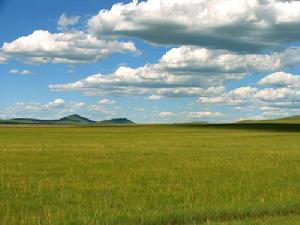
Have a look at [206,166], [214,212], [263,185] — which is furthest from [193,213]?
[206,166]

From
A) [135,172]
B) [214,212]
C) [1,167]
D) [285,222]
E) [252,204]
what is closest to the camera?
[285,222]

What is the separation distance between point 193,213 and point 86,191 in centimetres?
593

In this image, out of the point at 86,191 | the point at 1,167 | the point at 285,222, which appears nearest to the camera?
the point at 285,222

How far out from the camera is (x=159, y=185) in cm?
2184

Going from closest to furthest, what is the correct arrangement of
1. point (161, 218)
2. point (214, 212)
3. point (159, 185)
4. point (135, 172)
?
point (161, 218), point (214, 212), point (159, 185), point (135, 172)

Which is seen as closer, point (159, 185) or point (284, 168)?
point (159, 185)

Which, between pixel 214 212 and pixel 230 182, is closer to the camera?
pixel 214 212

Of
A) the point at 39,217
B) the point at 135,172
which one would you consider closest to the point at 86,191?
the point at 39,217

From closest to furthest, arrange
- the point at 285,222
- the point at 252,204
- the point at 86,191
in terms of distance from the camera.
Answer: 1. the point at 285,222
2. the point at 252,204
3. the point at 86,191

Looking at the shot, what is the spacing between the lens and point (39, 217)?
1470 centimetres

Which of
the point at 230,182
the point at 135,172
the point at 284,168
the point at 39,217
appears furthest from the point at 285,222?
the point at 284,168

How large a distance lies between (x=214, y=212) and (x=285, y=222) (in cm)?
252

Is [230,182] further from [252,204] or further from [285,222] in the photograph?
[285,222]

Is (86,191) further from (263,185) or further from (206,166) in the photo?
(206,166)
